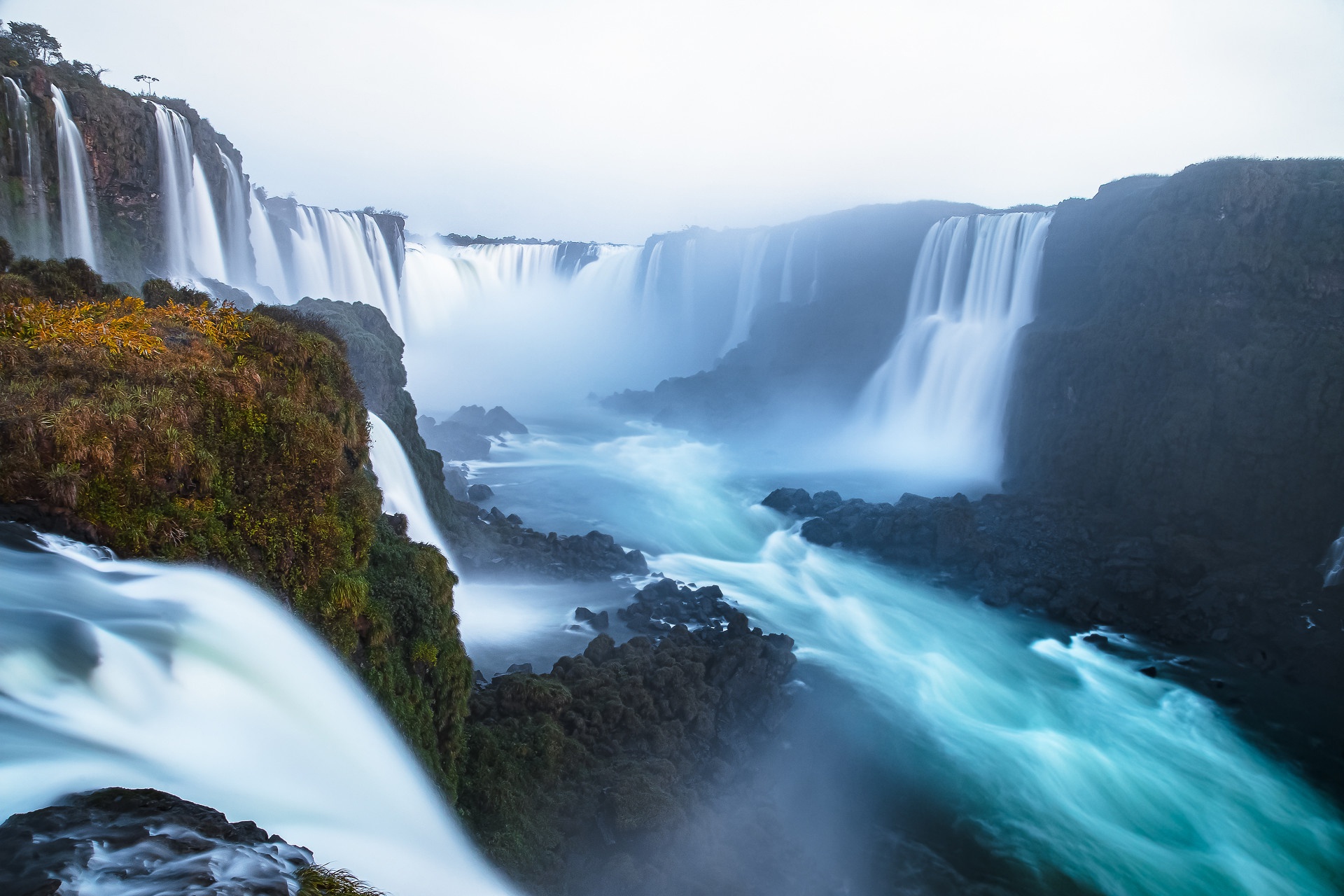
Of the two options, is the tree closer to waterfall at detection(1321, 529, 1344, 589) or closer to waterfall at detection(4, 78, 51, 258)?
waterfall at detection(4, 78, 51, 258)

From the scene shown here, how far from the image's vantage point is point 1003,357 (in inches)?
1203

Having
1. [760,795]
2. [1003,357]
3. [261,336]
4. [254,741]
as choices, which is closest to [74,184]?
[261,336]

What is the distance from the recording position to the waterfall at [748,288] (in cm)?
5281

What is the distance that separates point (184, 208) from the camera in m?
27.8

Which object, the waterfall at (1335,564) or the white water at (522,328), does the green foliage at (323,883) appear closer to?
the waterfall at (1335,564)

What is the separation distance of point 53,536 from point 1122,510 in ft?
86.4

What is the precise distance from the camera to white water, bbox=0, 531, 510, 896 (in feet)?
14.0

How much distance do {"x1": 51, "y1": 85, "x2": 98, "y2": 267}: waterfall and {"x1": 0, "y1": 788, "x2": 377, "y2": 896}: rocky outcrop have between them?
24847 millimetres

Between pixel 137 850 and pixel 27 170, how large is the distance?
26.4 meters

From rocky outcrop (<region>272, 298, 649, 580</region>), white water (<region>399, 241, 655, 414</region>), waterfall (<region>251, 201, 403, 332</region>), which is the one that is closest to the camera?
rocky outcrop (<region>272, 298, 649, 580</region>)

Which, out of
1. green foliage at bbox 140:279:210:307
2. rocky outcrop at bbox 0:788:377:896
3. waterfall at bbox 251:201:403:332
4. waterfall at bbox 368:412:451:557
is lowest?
waterfall at bbox 368:412:451:557

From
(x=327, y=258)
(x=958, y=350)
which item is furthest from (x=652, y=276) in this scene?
(x=958, y=350)

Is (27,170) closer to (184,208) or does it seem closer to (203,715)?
(184,208)

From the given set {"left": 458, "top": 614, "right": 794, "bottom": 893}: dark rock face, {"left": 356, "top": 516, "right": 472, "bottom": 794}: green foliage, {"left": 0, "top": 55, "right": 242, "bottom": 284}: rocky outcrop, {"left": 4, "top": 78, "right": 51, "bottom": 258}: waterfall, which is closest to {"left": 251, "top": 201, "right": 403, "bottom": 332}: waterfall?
{"left": 0, "top": 55, "right": 242, "bottom": 284}: rocky outcrop
